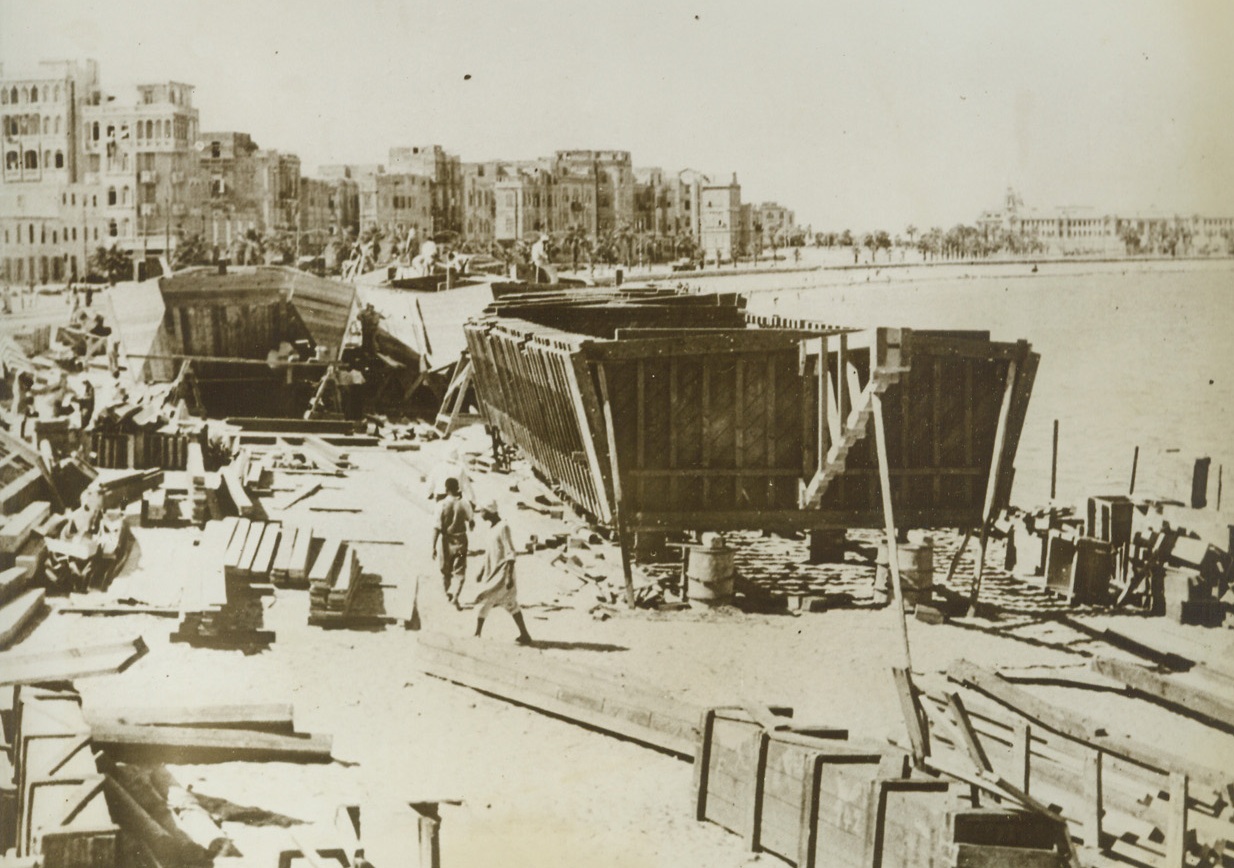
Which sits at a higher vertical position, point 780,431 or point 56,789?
point 780,431

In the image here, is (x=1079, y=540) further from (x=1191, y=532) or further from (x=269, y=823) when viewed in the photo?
(x=269, y=823)

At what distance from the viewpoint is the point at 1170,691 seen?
351 inches

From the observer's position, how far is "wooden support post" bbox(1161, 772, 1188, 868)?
7098 mm

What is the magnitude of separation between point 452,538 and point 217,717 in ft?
8.47

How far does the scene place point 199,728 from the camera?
845 cm

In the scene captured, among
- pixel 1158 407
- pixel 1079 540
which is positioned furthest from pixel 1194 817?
pixel 1158 407

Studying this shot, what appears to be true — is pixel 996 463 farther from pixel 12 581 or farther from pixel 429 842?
pixel 12 581

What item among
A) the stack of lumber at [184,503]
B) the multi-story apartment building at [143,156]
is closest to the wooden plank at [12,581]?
the stack of lumber at [184,503]

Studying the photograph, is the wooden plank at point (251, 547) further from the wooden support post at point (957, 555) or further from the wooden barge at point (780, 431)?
the wooden support post at point (957, 555)

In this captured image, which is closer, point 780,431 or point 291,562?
point 291,562

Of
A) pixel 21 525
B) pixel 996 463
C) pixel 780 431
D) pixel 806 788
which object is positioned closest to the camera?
pixel 806 788

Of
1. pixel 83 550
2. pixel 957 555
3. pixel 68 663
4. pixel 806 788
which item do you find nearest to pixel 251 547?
pixel 83 550

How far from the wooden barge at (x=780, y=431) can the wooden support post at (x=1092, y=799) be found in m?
3.52

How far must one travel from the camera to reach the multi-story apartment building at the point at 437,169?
37.1 feet
